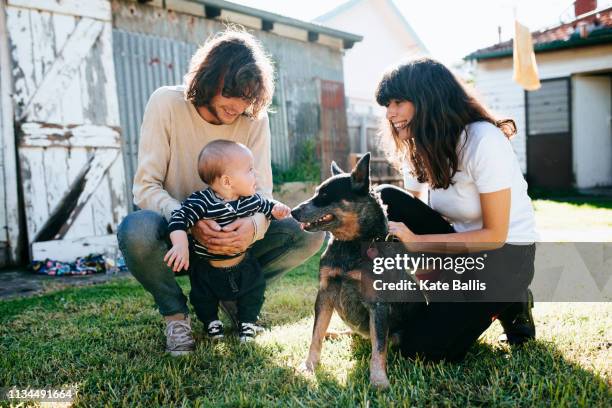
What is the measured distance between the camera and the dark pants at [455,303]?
270cm

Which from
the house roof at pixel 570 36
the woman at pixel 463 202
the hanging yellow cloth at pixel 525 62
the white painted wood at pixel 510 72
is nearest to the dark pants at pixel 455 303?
the woman at pixel 463 202

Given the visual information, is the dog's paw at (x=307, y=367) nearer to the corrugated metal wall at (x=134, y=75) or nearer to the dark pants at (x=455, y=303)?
the dark pants at (x=455, y=303)

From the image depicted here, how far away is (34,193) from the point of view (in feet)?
19.3

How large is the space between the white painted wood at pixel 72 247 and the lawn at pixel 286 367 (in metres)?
2.37

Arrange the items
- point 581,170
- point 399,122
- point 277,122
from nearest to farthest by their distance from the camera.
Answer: point 399,122
point 277,122
point 581,170

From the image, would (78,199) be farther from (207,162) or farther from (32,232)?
(207,162)

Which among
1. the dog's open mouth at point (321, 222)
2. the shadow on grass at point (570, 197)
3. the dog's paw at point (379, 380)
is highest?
the dog's open mouth at point (321, 222)

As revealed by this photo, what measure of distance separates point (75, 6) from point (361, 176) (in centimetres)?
508

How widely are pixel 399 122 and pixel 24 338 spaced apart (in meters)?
2.62

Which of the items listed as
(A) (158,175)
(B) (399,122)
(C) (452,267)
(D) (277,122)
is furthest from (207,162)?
(D) (277,122)

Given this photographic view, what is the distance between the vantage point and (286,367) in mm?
2680

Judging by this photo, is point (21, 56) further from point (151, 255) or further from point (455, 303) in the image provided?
point (455, 303)

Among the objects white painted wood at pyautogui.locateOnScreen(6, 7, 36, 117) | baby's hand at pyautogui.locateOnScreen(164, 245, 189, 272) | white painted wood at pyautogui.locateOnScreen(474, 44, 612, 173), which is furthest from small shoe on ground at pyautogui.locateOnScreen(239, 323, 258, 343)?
white painted wood at pyautogui.locateOnScreen(474, 44, 612, 173)

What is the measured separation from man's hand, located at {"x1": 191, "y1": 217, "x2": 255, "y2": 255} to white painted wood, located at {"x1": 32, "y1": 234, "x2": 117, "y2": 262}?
3652mm
